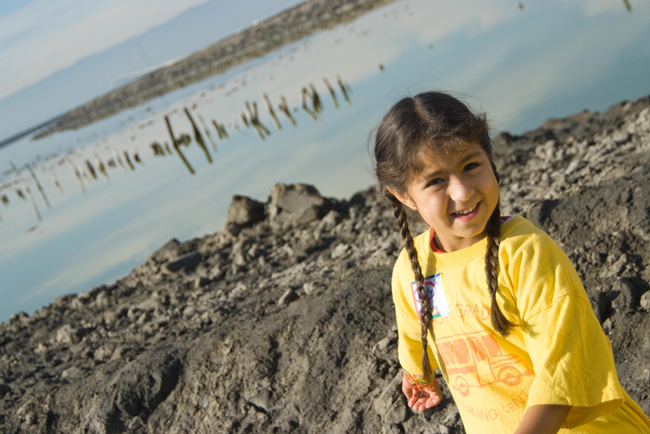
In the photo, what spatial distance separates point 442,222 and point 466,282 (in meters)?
0.20

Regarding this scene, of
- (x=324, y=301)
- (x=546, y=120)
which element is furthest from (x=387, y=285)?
(x=546, y=120)

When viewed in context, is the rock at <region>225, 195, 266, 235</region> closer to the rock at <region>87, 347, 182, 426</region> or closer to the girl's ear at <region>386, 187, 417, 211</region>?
the rock at <region>87, 347, 182, 426</region>

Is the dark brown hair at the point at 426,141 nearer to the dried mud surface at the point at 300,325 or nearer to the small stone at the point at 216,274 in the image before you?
the dried mud surface at the point at 300,325

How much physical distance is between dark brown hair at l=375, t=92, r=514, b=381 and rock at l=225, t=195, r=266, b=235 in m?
4.40

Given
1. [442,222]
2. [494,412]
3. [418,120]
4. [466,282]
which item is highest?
[418,120]

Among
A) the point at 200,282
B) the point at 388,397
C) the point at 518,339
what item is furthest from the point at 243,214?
the point at 518,339

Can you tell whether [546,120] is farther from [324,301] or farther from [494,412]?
[494,412]

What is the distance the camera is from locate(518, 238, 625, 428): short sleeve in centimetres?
145

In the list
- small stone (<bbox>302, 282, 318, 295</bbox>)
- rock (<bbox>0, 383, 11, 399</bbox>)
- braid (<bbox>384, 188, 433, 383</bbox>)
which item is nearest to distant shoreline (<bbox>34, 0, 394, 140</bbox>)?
small stone (<bbox>302, 282, 318, 295</bbox>)

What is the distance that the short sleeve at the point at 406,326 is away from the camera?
2006 millimetres

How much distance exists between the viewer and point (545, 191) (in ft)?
14.8

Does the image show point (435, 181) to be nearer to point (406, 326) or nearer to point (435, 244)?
point (435, 244)

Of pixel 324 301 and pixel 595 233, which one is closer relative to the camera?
pixel 595 233

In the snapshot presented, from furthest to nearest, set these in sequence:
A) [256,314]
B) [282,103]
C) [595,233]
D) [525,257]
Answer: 1. [282,103]
2. [256,314]
3. [595,233]
4. [525,257]
